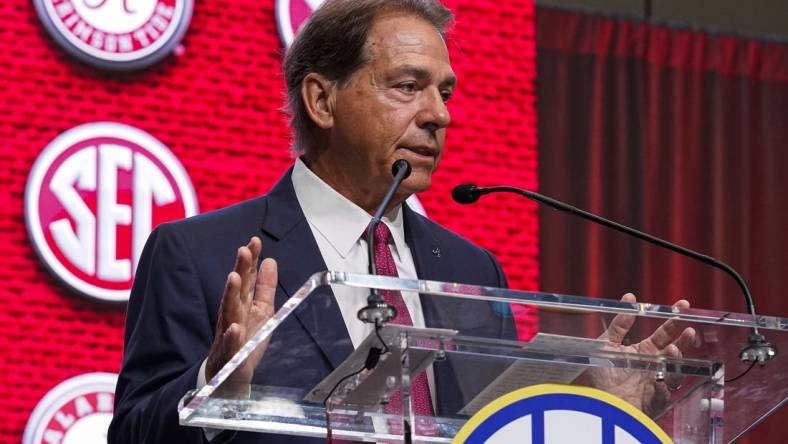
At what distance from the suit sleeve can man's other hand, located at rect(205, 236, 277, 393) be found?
0.24 metres

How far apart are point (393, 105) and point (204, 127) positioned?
1.57 meters

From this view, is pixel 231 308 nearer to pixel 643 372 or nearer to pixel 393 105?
pixel 643 372

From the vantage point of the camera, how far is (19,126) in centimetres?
362

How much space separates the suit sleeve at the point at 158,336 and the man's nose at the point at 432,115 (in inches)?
17.0

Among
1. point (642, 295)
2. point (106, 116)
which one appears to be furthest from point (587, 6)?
point (106, 116)

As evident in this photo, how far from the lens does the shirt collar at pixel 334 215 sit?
2.26m

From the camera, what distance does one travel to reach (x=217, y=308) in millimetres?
2127

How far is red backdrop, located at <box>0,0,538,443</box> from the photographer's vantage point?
3551 mm

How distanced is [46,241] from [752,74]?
287 centimetres

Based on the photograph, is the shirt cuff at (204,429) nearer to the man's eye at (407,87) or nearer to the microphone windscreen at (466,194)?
the microphone windscreen at (466,194)

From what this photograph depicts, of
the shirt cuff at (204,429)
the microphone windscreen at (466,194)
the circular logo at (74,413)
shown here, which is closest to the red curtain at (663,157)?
the circular logo at (74,413)

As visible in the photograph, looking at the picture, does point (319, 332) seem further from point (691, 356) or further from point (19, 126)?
point (19, 126)

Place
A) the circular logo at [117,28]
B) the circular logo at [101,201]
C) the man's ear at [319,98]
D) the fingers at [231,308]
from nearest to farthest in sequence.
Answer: the fingers at [231,308]
the man's ear at [319,98]
the circular logo at [101,201]
the circular logo at [117,28]

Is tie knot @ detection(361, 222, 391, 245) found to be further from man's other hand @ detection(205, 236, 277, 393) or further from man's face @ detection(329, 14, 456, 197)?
man's other hand @ detection(205, 236, 277, 393)
